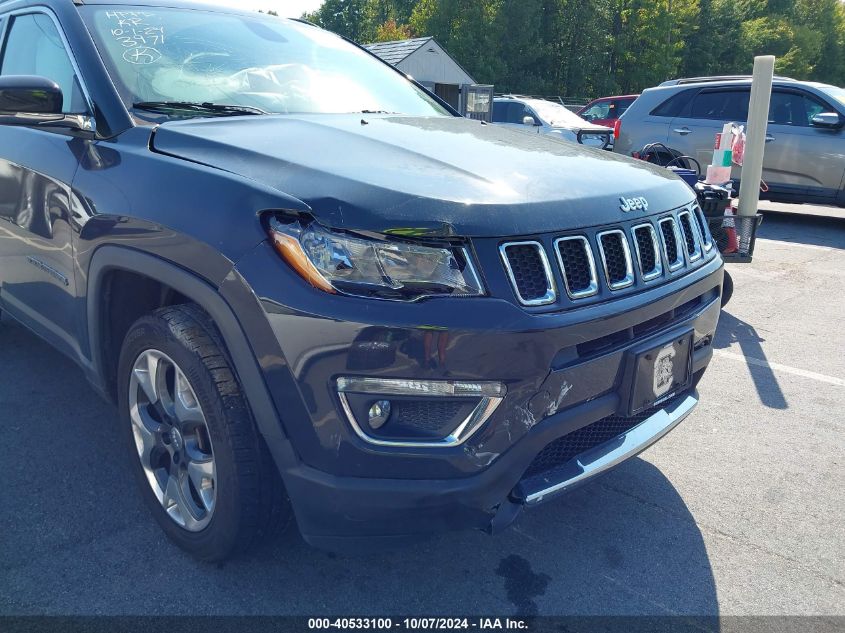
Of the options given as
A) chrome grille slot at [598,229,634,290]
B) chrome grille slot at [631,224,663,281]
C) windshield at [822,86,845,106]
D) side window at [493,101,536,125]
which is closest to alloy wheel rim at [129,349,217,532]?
chrome grille slot at [598,229,634,290]

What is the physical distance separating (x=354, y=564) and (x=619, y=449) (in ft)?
3.12

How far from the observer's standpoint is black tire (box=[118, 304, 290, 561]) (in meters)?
2.06

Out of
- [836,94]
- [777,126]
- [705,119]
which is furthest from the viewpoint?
[705,119]

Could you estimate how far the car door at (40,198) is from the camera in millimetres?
2707

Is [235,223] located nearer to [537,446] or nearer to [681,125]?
[537,446]

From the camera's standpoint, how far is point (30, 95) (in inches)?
100

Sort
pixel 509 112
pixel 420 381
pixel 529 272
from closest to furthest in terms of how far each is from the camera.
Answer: pixel 420 381, pixel 529 272, pixel 509 112

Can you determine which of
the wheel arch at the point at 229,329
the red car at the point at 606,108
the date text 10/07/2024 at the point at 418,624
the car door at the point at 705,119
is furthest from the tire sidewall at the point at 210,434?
the red car at the point at 606,108

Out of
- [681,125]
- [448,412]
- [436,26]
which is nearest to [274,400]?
[448,412]

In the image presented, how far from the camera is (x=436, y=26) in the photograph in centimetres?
4106

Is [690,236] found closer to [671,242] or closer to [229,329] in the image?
[671,242]

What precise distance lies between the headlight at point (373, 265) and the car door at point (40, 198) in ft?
3.94

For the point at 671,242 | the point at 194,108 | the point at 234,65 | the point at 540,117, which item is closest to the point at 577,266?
the point at 671,242

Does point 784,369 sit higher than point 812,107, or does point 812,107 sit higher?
point 812,107
